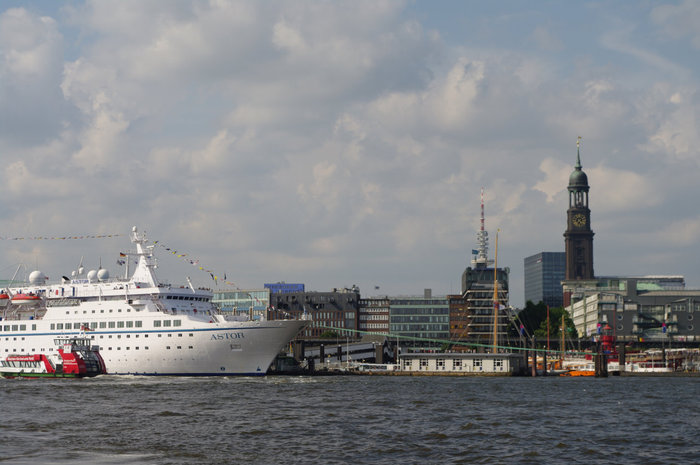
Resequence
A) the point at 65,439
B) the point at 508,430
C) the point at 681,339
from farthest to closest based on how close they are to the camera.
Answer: the point at 681,339 < the point at 508,430 < the point at 65,439

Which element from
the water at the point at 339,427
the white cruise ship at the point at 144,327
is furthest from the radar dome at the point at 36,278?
the water at the point at 339,427

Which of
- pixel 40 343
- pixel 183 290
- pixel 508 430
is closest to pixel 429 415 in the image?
pixel 508 430

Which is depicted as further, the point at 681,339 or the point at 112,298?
the point at 681,339

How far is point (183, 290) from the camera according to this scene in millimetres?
94812

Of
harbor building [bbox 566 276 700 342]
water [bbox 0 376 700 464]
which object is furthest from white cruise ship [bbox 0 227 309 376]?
harbor building [bbox 566 276 700 342]

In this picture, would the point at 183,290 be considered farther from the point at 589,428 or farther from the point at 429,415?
the point at 589,428

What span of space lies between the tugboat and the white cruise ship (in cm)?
87

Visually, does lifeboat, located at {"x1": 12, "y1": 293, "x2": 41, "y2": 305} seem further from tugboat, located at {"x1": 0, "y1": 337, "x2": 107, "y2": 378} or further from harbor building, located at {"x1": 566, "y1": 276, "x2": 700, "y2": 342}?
harbor building, located at {"x1": 566, "y1": 276, "x2": 700, "y2": 342}

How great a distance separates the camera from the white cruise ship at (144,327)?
89250 mm

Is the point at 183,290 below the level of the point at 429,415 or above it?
above

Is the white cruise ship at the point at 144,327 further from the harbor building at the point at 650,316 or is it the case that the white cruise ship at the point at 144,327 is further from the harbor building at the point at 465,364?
the harbor building at the point at 650,316

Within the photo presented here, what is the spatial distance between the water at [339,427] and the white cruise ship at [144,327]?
18.9 meters

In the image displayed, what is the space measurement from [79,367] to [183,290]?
1303 cm

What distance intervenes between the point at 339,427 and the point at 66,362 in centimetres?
5641
